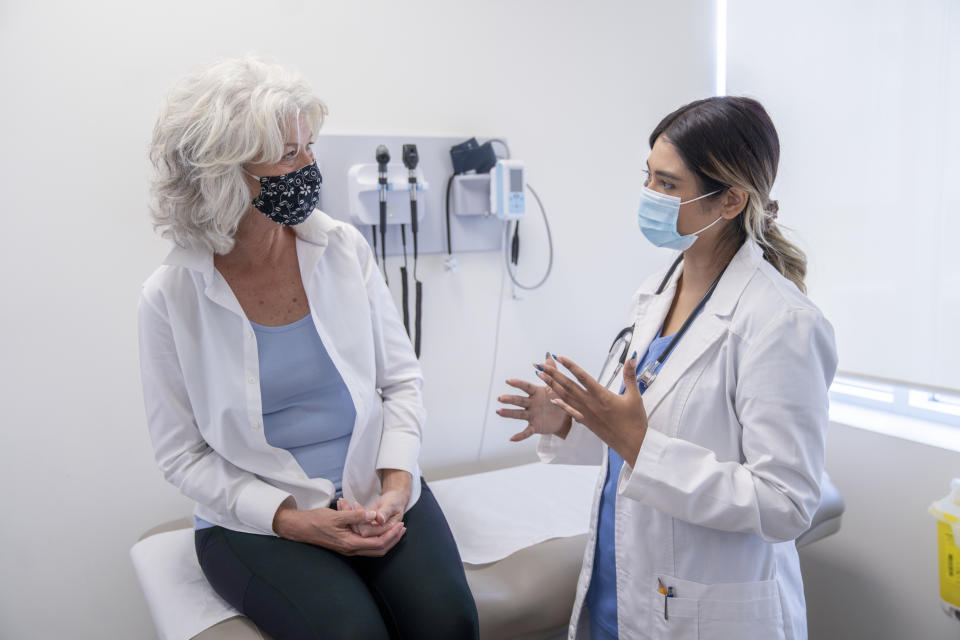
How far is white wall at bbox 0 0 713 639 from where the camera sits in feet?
5.03

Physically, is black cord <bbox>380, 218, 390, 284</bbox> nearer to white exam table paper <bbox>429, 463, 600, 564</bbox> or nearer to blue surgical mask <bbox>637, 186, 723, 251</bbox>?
white exam table paper <bbox>429, 463, 600, 564</bbox>

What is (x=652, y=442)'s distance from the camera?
0.98m

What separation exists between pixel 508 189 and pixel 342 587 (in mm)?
1244

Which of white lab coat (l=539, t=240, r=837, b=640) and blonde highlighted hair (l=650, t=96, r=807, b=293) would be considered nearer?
white lab coat (l=539, t=240, r=837, b=640)

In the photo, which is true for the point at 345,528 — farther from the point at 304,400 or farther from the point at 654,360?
the point at 654,360

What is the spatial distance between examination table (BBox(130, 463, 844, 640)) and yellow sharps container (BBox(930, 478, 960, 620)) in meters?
0.26

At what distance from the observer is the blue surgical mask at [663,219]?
3.70 feet

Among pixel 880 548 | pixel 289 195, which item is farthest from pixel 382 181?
pixel 880 548

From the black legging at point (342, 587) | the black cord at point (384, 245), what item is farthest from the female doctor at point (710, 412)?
the black cord at point (384, 245)

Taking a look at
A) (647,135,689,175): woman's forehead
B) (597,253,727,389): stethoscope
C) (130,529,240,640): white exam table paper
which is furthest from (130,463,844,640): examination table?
(647,135,689,175): woman's forehead

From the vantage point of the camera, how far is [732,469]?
0.97 metres

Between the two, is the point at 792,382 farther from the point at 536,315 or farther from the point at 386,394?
the point at 536,315

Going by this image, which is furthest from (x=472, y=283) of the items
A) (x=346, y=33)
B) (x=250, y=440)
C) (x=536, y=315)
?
(x=250, y=440)

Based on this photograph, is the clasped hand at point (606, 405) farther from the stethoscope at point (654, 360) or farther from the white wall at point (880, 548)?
the white wall at point (880, 548)
